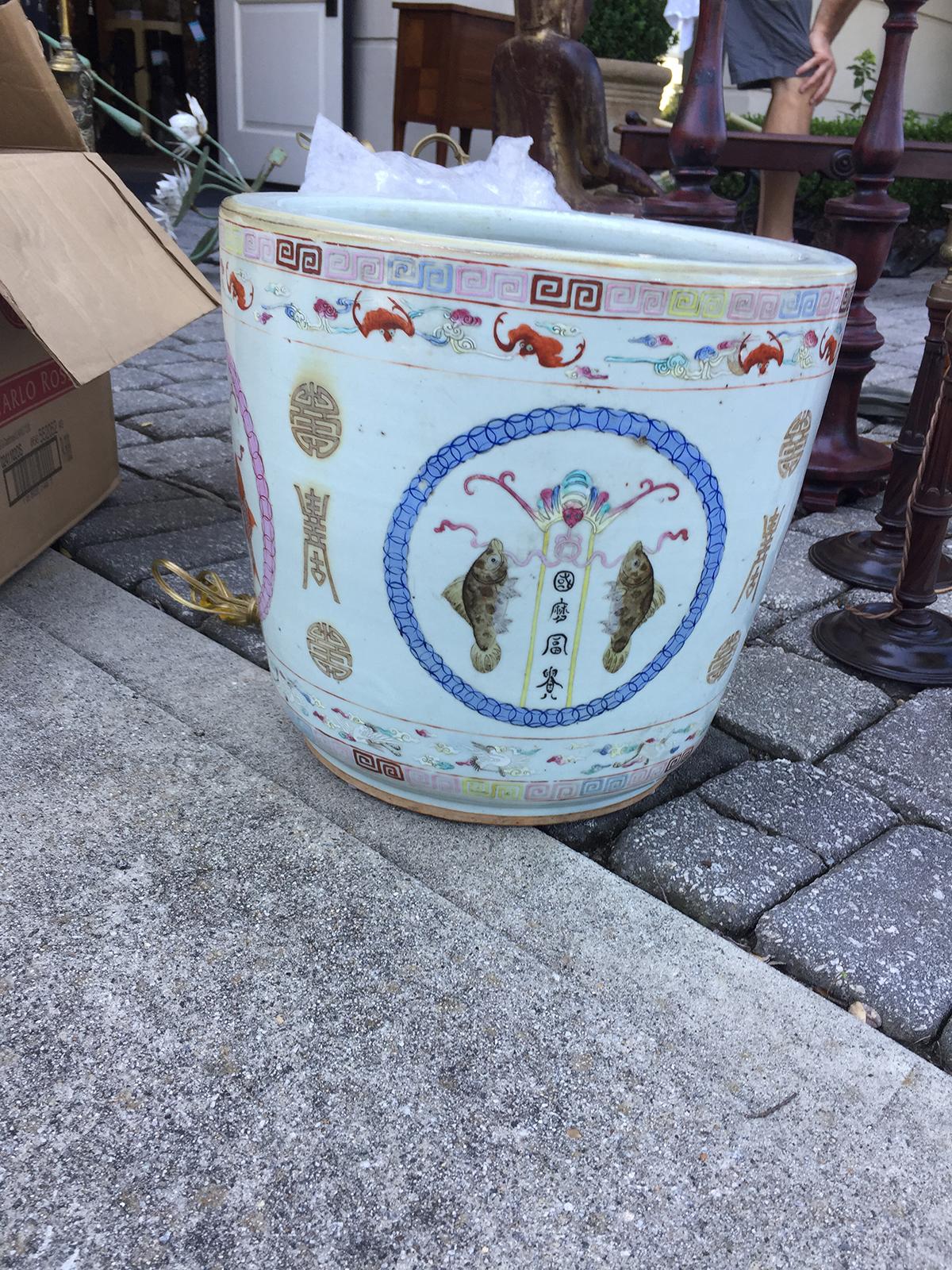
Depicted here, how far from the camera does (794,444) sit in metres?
1.14

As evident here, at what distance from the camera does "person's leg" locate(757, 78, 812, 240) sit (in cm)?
412

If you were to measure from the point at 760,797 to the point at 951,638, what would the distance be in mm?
707

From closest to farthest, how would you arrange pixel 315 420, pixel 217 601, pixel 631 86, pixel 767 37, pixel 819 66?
1. pixel 315 420
2. pixel 217 601
3. pixel 819 66
4. pixel 767 37
5. pixel 631 86

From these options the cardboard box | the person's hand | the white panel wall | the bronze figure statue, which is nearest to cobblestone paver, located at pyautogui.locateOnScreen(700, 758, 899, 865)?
the cardboard box

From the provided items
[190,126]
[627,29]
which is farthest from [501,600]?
[627,29]

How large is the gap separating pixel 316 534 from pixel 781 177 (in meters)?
3.71

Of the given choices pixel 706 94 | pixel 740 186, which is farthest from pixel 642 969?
pixel 740 186

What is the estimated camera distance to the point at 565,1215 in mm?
860

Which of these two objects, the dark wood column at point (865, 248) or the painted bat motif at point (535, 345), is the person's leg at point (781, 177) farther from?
the painted bat motif at point (535, 345)

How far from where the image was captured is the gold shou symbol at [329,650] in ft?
3.94

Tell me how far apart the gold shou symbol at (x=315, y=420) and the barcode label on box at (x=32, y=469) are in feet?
2.96

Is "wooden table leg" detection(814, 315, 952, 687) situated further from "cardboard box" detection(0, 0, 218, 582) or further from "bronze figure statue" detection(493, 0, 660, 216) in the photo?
"bronze figure statue" detection(493, 0, 660, 216)

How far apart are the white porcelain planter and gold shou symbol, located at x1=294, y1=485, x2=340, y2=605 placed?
19.2 feet

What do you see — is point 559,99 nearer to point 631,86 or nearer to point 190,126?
point 190,126
